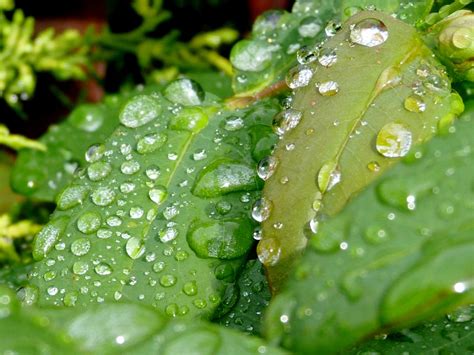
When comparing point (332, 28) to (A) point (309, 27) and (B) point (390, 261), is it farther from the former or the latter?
(B) point (390, 261)

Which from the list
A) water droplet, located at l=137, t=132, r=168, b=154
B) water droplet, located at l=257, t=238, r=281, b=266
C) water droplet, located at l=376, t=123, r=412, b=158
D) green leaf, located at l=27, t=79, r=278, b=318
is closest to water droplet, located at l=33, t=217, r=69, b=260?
green leaf, located at l=27, t=79, r=278, b=318

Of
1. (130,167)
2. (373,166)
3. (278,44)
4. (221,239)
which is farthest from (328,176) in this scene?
(278,44)

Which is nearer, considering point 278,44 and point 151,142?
point 151,142

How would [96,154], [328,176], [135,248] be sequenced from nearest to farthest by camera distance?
[328,176], [135,248], [96,154]

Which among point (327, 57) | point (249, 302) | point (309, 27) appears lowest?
point (249, 302)

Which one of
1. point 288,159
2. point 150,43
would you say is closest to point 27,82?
point 150,43

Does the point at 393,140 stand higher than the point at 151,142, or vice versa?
the point at 393,140

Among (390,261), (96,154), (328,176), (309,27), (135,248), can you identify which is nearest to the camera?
(390,261)

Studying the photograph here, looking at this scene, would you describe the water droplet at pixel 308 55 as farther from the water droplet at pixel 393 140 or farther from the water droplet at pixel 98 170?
the water droplet at pixel 98 170
